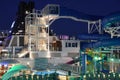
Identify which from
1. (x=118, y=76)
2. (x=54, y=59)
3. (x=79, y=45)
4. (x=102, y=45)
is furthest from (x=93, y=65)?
(x=118, y=76)

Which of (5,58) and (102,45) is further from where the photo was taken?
(5,58)

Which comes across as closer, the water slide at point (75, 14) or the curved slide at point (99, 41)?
the curved slide at point (99, 41)

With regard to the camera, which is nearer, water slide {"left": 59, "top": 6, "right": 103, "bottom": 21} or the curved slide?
the curved slide

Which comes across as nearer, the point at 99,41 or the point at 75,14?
the point at 99,41

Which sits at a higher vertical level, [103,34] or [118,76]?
[103,34]

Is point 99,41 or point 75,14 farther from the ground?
point 75,14

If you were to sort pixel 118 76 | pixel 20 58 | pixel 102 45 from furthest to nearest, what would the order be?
pixel 20 58
pixel 102 45
pixel 118 76

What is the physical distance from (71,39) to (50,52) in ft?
17.3

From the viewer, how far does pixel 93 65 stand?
40.1 m

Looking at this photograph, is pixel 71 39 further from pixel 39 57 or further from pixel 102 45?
pixel 102 45

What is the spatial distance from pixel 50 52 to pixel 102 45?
13.4m

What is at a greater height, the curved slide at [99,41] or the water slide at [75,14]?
the water slide at [75,14]

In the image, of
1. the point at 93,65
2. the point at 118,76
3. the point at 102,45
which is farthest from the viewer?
the point at 93,65

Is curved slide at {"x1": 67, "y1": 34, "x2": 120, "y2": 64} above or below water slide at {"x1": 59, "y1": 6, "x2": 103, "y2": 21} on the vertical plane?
below
